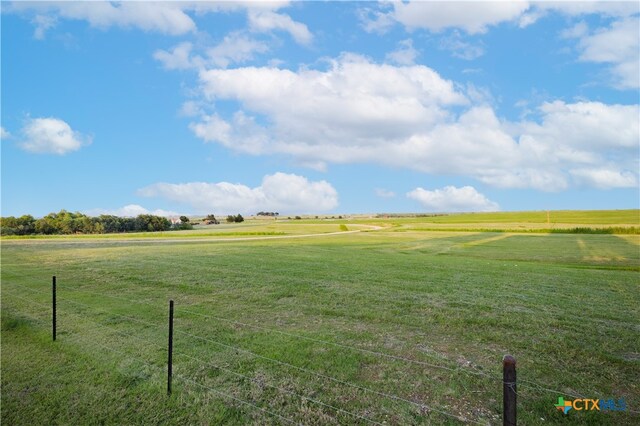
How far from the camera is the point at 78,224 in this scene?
78.4m

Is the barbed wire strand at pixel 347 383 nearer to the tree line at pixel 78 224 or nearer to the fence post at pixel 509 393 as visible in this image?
the fence post at pixel 509 393

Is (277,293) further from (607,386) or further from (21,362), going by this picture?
(607,386)

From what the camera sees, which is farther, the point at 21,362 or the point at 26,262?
the point at 26,262

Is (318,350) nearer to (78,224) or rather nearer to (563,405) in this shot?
(563,405)

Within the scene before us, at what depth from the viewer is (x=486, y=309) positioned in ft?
40.1

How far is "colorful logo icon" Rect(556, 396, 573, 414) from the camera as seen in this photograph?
6160mm

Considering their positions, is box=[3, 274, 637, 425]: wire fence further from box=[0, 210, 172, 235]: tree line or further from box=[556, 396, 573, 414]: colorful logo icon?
box=[0, 210, 172, 235]: tree line

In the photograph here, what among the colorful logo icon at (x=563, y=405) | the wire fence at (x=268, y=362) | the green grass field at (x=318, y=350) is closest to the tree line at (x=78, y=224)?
the green grass field at (x=318, y=350)

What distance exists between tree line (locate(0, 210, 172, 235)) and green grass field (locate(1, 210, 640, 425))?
68942 mm

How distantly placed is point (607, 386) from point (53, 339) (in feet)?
40.9

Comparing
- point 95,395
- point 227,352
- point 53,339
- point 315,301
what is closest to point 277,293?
point 315,301

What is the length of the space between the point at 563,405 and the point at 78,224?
89.6 meters

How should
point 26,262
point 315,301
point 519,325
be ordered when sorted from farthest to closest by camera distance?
1. point 26,262
2. point 315,301
3. point 519,325

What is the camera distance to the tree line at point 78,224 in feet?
238
